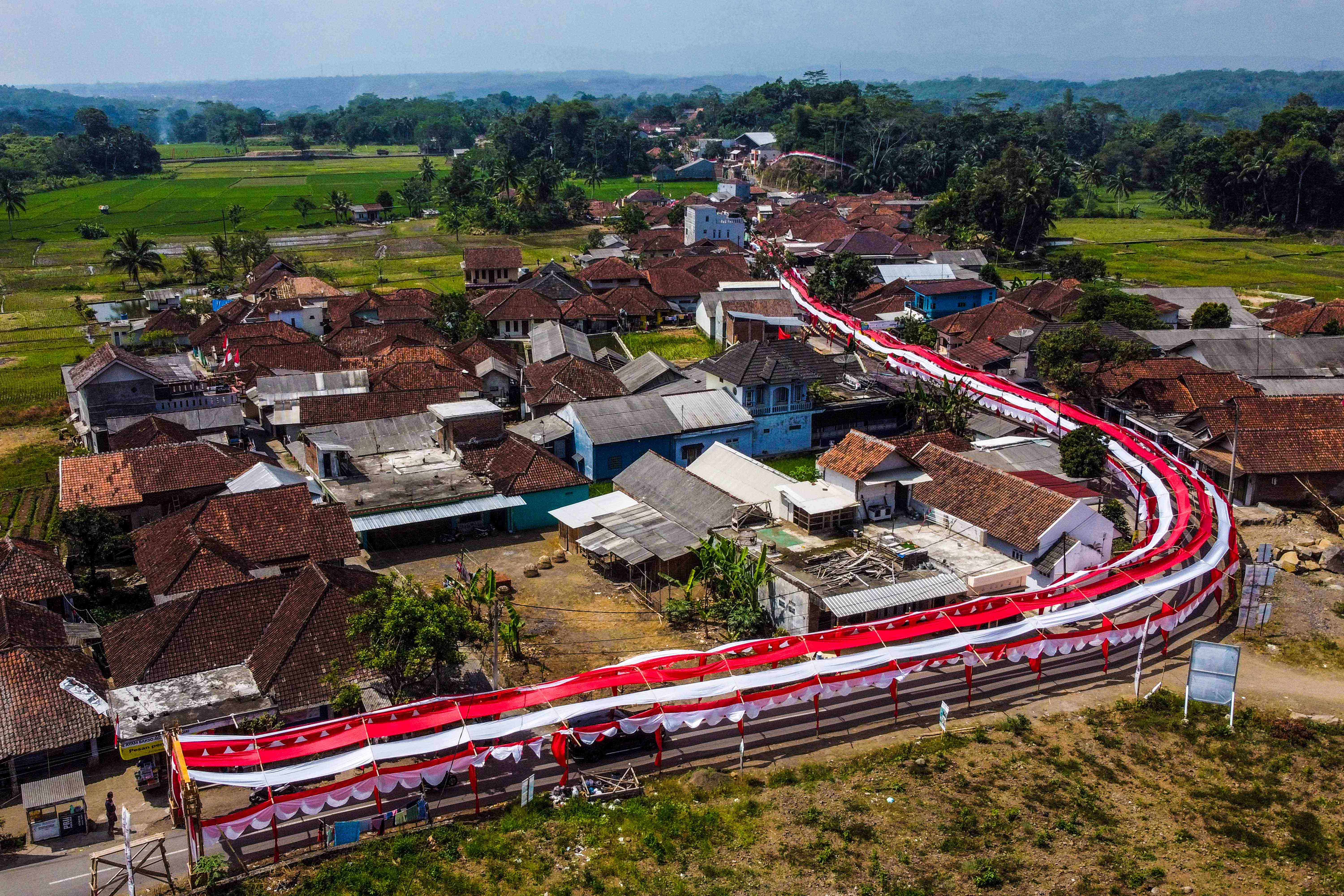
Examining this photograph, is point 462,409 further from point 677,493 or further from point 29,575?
point 29,575

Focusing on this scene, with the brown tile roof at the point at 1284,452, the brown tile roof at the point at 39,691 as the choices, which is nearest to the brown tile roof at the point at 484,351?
the brown tile roof at the point at 39,691

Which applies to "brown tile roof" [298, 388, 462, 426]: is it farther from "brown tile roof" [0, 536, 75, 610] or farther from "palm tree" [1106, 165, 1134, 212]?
"palm tree" [1106, 165, 1134, 212]

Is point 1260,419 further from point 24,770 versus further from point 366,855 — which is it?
point 24,770

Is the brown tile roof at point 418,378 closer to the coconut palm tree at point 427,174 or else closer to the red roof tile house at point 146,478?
the red roof tile house at point 146,478

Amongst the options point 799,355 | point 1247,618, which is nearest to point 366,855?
point 1247,618

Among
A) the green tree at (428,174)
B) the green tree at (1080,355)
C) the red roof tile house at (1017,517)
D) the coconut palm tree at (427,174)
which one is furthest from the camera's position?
the coconut palm tree at (427,174)
